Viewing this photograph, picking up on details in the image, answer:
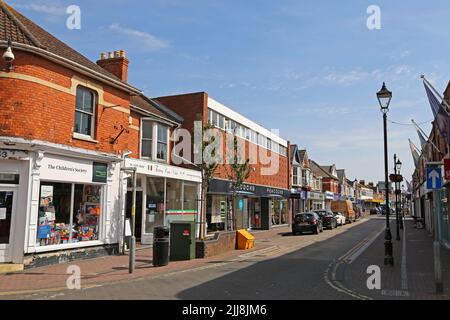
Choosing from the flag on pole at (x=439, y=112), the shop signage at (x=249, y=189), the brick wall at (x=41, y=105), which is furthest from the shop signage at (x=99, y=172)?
the flag on pole at (x=439, y=112)

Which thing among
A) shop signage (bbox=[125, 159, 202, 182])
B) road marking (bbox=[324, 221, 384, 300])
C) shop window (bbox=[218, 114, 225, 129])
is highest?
shop window (bbox=[218, 114, 225, 129])

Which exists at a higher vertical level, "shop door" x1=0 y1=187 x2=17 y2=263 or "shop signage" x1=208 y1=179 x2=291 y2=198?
"shop signage" x1=208 y1=179 x2=291 y2=198

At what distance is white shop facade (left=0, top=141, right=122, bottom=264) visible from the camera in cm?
1203

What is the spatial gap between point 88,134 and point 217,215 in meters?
12.8

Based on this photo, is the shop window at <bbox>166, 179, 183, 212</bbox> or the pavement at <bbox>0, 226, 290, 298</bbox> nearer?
the pavement at <bbox>0, 226, 290, 298</bbox>

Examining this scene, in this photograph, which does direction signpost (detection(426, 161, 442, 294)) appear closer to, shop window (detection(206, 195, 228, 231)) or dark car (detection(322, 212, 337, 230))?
shop window (detection(206, 195, 228, 231))

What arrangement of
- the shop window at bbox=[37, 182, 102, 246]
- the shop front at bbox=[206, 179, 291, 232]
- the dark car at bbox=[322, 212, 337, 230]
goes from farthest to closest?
1. the dark car at bbox=[322, 212, 337, 230]
2. the shop front at bbox=[206, 179, 291, 232]
3. the shop window at bbox=[37, 182, 102, 246]

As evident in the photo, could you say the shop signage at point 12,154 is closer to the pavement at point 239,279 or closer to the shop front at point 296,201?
the pavement at point 239,279

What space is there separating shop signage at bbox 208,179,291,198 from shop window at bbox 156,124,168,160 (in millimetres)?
4040

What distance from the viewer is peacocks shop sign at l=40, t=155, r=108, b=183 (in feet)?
42.1

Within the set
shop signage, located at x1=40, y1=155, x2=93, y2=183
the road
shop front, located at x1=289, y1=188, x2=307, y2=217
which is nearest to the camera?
the road

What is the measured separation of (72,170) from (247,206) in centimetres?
1906

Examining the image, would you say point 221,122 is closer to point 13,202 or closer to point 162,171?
point 162,171

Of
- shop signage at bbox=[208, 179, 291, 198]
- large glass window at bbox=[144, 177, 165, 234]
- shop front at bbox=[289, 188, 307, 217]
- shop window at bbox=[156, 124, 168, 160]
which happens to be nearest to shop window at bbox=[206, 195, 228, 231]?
shop signage at bbox=[208, 179, 291, 198]
